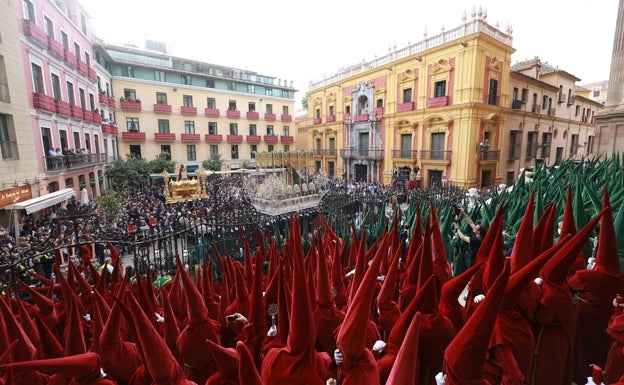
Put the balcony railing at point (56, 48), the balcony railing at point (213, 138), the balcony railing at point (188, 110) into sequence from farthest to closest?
the balcony railing at point (213, 138) → the balcony railing at point (188, 110) → the balcony railing at point (56, 48)

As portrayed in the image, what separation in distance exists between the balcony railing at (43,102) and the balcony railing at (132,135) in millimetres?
15225

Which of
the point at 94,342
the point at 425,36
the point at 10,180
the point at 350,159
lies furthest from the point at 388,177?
the point at 94,342

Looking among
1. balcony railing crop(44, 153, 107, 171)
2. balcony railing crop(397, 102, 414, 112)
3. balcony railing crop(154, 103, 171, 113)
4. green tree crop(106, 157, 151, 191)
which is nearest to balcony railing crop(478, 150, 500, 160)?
balcony railing crop(397, 102, 414, 112)

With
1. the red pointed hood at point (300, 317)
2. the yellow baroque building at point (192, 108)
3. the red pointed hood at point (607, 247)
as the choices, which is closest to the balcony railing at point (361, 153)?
the yellow baroque building at point (192, 108)

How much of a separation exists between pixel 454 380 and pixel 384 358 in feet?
2.14

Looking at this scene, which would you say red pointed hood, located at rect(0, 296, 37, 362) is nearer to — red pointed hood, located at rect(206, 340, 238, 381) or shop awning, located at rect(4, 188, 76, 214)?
red pointed hood, located at rect(206, 340, 238, 381)

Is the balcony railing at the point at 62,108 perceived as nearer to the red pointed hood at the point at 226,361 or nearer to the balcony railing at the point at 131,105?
the balcony railing at the point at 131,105

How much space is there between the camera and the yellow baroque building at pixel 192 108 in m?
29.1

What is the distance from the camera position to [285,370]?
153cm

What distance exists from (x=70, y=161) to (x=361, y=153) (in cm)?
2167

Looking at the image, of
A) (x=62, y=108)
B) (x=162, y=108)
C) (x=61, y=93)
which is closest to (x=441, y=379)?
(x=62, y=108)

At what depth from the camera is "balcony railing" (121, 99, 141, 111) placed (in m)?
28.7

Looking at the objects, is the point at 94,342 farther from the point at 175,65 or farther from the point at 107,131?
the point at 175,65

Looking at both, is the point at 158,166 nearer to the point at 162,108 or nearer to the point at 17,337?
the point at 162,108
